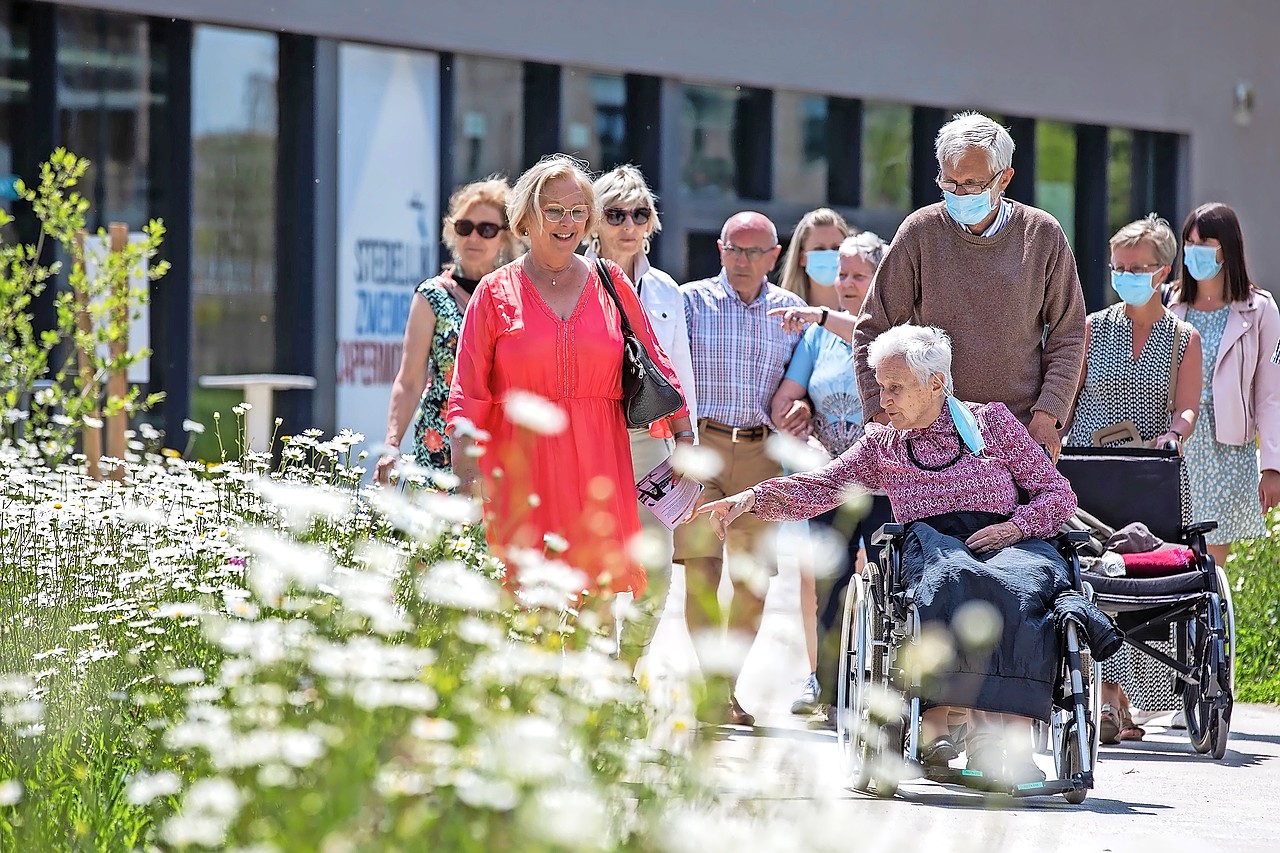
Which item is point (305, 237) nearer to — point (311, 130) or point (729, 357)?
point (311, 130)

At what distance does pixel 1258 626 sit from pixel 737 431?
2.42 meters

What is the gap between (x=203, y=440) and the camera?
40.3 feet

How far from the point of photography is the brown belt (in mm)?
7234

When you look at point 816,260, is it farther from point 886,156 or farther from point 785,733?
point 886,156

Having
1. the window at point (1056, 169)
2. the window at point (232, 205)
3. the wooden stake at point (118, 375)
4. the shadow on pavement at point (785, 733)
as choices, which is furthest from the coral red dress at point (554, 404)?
the window at point (1056, 169)

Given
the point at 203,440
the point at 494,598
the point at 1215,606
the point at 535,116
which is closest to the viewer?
the point at 494,598

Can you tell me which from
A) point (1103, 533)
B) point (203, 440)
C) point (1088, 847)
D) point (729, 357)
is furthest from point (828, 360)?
point (203, 440)

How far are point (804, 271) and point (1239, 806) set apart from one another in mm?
3137

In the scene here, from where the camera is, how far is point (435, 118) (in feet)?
44.1

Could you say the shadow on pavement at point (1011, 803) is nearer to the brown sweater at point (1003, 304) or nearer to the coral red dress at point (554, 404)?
the coral red dress at point (554, 404)

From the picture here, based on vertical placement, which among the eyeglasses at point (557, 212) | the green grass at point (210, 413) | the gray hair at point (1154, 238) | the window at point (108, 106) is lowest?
the green grass at point (210, 413)

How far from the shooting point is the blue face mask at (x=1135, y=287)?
7.13 m

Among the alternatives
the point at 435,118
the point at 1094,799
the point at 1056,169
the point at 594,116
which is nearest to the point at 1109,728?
the point at 1094,799

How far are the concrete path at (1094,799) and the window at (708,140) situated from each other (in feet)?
27.9
